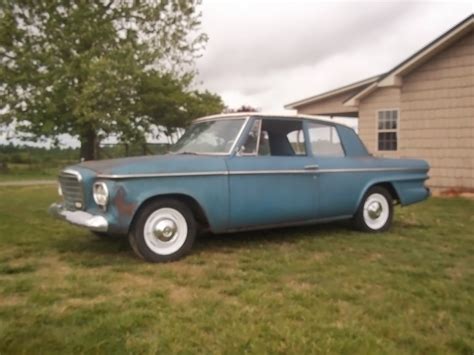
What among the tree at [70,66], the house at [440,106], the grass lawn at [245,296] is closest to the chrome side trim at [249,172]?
the grass lawn at [245,296]

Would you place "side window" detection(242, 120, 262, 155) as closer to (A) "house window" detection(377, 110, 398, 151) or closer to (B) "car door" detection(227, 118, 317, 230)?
(B) "car door" detection(227, 118, 317, 230)

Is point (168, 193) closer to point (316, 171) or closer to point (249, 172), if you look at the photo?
point (249, 172)

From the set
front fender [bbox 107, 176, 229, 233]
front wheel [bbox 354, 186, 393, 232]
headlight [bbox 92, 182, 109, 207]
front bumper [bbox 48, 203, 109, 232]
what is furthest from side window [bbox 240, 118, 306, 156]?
front bumper [bbox 48, 203, 109, 232]

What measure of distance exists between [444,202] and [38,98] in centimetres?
1556

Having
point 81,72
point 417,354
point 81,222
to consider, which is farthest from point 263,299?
point 81,72

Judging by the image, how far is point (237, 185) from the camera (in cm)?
534

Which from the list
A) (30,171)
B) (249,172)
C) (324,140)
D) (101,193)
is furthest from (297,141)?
(30,171)

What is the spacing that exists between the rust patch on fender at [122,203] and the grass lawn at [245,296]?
1.82 feet

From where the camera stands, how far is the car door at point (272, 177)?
5.40 meters

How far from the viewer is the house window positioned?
44.5 ft

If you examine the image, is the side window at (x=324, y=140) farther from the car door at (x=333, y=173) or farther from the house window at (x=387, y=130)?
the house window at (x=387, y=130)

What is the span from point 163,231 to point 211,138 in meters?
1.44

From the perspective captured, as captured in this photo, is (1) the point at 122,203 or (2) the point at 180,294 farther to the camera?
(1) the point at 122,203

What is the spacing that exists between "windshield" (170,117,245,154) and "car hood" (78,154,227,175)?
0.99 ft
